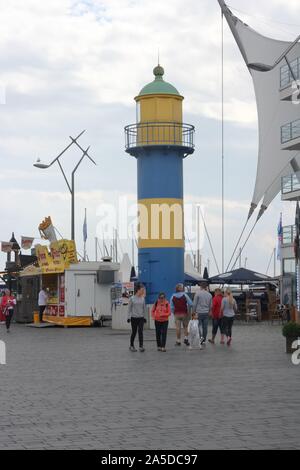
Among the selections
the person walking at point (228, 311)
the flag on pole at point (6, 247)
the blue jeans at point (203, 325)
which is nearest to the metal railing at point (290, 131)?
the flag on pole at point (6, 247)

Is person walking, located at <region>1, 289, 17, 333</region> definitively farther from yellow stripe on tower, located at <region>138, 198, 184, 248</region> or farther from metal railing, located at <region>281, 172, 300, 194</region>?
metal railing, located at <region>281, 172, 300, 194</region>

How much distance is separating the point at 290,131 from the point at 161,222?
14249 mm

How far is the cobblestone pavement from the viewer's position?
9.20m

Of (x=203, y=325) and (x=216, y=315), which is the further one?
(x=216, y=315)

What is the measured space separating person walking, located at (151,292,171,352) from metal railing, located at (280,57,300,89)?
30.3 meters

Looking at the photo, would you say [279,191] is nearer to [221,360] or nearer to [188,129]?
[188,129]

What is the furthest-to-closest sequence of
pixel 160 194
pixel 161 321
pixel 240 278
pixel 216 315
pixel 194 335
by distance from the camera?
pixel 240 278 → pixel 160 194 → pixel 216 315 → pixel 194 335 → pixel 161 321

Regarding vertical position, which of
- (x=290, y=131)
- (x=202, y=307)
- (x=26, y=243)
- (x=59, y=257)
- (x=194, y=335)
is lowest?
(x=194, y=335)

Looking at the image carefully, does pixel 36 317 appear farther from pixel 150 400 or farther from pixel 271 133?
pixel 150 400

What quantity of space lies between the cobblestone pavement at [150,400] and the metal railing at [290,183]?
101ft

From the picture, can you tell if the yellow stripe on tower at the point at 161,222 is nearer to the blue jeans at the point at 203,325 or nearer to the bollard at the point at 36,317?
the bollard at the point at 36,317

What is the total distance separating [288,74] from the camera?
5184 centimetres

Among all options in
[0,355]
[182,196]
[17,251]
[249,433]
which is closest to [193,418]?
[249,433]

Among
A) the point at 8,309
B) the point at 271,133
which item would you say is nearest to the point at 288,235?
the point at 271,133
